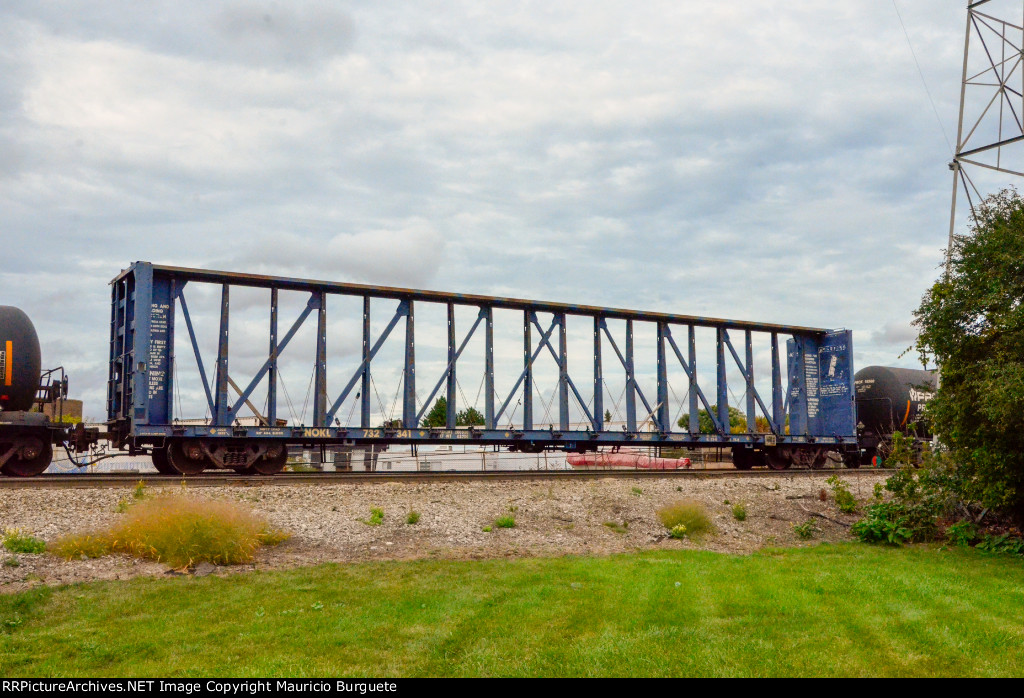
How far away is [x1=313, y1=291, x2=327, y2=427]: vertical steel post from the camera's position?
67.4 ft

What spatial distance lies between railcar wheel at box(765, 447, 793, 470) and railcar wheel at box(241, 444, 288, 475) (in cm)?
1659

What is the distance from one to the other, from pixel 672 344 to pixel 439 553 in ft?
53.2

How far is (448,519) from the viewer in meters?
13.3

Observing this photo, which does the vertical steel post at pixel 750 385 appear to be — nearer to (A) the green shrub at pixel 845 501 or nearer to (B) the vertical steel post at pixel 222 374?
(A) the green shrub at pixel 845 501

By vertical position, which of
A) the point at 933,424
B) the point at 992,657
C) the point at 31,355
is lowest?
the point at 992,657

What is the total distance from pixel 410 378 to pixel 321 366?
8.01ft

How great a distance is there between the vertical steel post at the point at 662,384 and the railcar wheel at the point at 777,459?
175 inches

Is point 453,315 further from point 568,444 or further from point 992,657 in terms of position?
point 992,657

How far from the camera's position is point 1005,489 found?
513 inches

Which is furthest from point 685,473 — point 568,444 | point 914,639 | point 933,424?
point 914,639

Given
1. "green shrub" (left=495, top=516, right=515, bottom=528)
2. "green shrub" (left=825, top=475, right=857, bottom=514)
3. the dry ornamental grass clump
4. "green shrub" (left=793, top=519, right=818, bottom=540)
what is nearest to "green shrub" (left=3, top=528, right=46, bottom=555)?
the dry ornamental grass clump

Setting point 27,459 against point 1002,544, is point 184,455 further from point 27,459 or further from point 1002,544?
point 1002,544

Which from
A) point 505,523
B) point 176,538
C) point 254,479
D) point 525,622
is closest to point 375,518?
point 505,523

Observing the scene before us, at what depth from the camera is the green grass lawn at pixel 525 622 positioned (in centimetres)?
655
